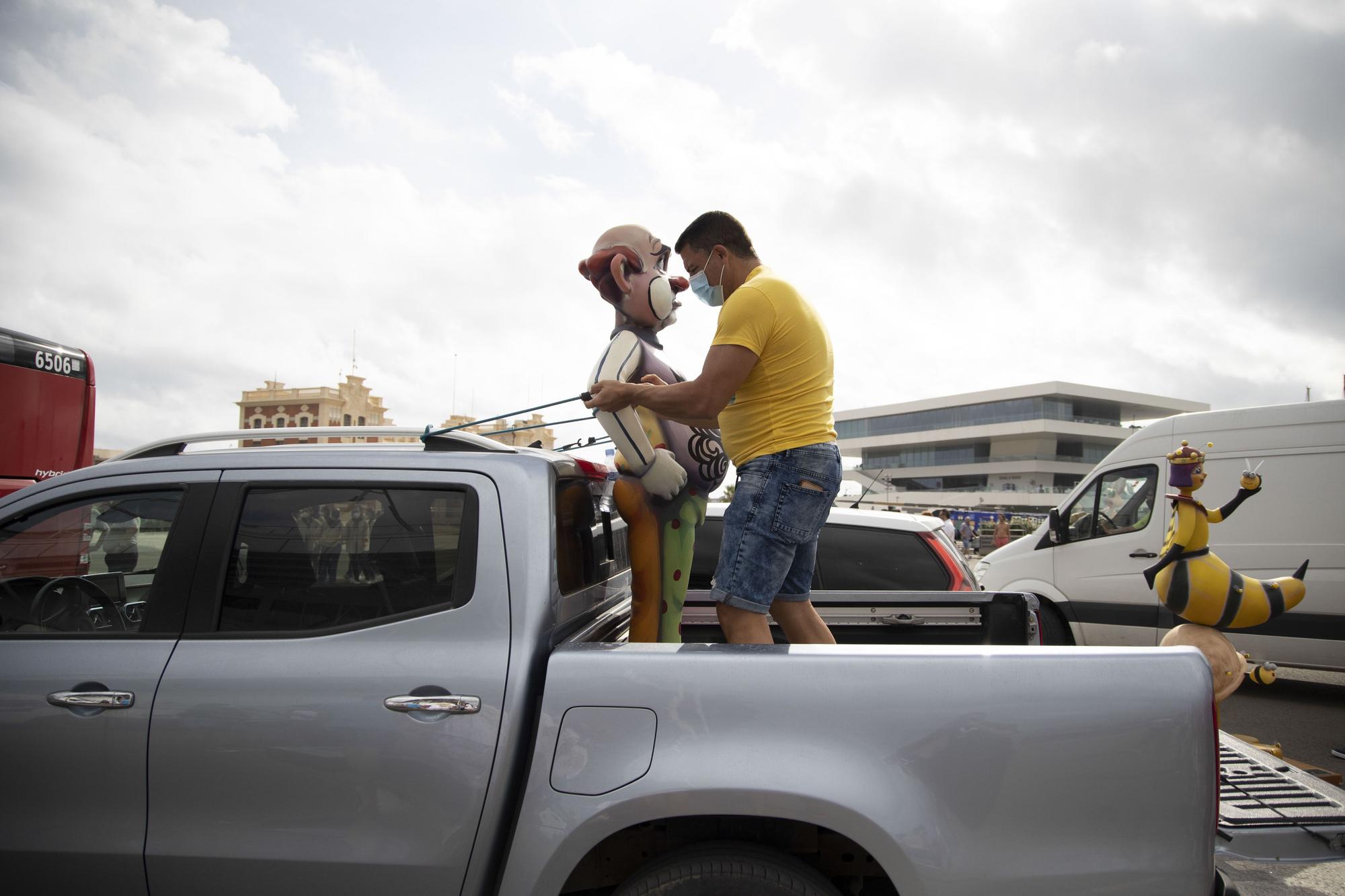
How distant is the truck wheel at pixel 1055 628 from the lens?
282 inches

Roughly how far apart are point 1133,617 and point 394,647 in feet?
22.5

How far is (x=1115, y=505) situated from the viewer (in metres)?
7.14

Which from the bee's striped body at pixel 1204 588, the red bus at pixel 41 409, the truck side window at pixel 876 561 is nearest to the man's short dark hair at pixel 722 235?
the bee's striped body at pixel 1204 588

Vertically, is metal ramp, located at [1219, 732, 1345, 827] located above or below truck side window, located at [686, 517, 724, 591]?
below

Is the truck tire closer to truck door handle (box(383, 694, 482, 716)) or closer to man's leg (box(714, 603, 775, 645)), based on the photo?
truck door handle (box(383, 694, 482, 716))

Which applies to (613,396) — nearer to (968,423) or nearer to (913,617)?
(913,617)

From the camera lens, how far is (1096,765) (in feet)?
5.45

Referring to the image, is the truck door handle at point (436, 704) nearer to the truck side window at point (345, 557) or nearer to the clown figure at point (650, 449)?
the truck side window at point (345, 557)

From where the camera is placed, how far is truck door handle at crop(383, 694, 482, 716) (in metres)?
1.83

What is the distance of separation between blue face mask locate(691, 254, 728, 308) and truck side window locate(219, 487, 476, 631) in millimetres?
1268

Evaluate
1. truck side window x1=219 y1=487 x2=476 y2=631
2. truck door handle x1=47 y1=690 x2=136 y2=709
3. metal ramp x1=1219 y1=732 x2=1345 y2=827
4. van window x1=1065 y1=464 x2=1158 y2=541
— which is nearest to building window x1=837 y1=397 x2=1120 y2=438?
van window x1=1065 y1=464 x2=1158 y2=541

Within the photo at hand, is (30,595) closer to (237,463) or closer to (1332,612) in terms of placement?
(237,463)

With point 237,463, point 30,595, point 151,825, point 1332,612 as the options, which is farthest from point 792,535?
point 1332,612

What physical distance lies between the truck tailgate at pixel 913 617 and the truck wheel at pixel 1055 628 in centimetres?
418
